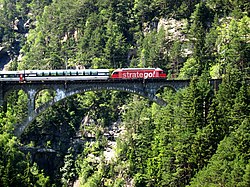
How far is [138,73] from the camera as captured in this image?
58.8 m

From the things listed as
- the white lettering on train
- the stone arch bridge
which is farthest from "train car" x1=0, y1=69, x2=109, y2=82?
the white lettering on train

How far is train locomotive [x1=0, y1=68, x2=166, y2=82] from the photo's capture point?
58.6m

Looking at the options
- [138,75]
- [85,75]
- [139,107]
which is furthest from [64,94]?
[139,107]

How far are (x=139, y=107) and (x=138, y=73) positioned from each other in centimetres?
901

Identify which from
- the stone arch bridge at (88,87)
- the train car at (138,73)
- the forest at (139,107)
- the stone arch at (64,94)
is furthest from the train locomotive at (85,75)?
the forest at (139,107)

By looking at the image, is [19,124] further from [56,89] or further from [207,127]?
[207,127]

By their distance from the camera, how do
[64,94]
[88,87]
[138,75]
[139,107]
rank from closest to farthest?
[138,75]
[88,87]
[64,94]
[139,107]

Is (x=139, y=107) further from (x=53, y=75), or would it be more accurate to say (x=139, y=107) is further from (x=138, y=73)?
(x=53, y=75)

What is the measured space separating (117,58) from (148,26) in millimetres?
7361

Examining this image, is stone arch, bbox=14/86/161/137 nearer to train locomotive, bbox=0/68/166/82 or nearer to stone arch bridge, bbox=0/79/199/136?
stone arch bridge, bbox=0/79/199/136

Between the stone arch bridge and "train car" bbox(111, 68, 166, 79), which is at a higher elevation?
"train car" bbox(111, 68, 166, 79)

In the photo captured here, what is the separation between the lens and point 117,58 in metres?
77.1

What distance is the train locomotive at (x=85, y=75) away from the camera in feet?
192

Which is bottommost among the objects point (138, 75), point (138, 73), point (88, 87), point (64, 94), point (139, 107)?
point (139, 107)
